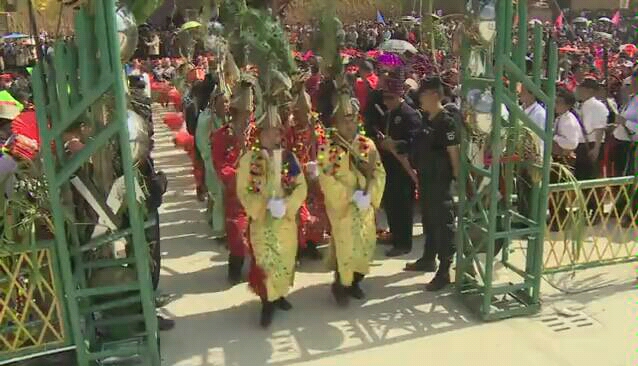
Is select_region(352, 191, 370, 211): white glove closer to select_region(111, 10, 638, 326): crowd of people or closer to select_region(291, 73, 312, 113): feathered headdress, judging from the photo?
select_region(111, 10, 638, 326): crowd of people

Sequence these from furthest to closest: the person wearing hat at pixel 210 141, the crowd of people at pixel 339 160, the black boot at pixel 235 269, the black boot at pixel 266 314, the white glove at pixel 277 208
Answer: the person wearing hat at pixel 210 141 → the black boot at pixel 235 269 → the black boot at pixel 266 314 → the crowd of people at pixel 339 160 → the white glove at pixel 277 208

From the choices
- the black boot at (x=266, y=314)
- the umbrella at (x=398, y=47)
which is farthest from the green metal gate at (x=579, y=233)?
the umbrella at (x=398, y=47)

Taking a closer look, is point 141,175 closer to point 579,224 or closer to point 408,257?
point 408,257

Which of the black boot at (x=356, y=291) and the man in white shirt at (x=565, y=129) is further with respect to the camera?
the man in white shirt at (x=565, y=129)

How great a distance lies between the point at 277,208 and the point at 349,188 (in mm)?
676

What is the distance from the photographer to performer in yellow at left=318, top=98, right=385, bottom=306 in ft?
15.5

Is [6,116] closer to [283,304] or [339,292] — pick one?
[283,304]

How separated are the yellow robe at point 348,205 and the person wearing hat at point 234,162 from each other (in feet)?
2.86

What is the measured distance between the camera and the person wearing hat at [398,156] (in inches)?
236

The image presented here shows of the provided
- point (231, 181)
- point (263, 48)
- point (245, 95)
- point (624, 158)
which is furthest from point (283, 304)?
point (624, 158)

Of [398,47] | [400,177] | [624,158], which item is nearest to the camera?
[400,177]

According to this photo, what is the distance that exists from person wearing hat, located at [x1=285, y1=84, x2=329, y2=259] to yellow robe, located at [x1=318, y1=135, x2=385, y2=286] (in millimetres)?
610

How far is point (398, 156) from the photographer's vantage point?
6102 mm

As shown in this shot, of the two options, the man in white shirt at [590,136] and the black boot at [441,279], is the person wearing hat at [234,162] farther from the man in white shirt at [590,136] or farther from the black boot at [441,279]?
the man in white shirt at [590,136]
